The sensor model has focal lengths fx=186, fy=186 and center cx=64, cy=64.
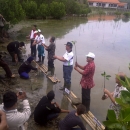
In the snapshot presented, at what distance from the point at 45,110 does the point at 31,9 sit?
838 inches

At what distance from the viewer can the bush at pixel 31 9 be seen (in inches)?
897

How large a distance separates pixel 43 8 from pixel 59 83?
64.0 feet

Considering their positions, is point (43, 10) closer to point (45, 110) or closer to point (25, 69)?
point (25, 69)

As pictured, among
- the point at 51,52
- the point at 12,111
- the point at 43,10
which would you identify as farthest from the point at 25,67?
the point at 43,10

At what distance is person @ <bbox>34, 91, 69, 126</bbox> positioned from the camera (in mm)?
4209

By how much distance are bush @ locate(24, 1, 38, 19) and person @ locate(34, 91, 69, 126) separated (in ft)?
67.2

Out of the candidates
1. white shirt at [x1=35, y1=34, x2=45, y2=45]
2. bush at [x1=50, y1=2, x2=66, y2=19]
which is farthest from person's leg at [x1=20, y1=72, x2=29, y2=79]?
bush at [x1=50, y1=2, x2=66, y2=19]

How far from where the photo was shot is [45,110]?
4.22 metres

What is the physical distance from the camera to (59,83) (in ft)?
22.9

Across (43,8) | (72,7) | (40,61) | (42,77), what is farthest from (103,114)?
(72,7)

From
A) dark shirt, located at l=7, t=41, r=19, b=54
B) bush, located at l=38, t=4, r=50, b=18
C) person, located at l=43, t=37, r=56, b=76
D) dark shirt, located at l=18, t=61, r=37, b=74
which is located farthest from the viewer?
bush, located at l=38, t=4, r=50, b=18

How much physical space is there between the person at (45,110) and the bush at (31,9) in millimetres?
20481

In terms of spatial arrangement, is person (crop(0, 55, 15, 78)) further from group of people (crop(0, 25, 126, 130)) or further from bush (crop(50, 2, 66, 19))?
bush (crop(50, 2, 66, 19))

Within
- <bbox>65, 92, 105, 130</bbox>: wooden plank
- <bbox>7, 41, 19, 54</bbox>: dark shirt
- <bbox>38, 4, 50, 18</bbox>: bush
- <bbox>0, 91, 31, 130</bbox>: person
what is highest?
<bbox>38, 4, 50, 18</bbox>: bush
